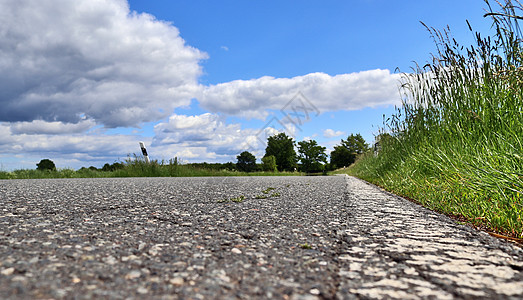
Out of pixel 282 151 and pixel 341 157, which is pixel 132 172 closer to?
pixel 282 151

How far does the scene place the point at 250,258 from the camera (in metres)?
1.42

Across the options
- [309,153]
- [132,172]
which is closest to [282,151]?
[309,153]

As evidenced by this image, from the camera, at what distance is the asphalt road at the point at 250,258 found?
1.09 metres

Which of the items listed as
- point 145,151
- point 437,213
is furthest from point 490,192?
point 145,151

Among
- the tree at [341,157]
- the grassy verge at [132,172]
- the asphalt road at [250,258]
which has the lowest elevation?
the asphalt road at [250,258]

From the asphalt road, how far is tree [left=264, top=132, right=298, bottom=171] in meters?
38.9

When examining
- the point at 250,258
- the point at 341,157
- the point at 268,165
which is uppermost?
the point at 341,157

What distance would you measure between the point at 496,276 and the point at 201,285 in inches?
41.5

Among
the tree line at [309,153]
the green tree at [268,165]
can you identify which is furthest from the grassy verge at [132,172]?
the tree line at [309,153]

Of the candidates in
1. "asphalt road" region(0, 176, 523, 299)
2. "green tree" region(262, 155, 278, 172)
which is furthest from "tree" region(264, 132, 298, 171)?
"asphalt road" region(0, 176, 523, 299)

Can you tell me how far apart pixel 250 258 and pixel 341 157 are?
45510 mm

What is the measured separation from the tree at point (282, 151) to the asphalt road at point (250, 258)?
38892 millimetres

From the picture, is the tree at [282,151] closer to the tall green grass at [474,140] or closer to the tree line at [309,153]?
the tree line at [309,153]

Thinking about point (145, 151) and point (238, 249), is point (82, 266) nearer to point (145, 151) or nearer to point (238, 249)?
Result: point (238, 249)
